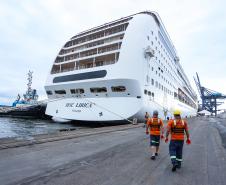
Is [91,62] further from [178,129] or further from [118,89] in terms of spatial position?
[178,129]

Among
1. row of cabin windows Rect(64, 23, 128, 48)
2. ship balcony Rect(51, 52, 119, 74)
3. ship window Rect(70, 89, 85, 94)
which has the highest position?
row of cabin windows Rect(64, 23, 128, 48)

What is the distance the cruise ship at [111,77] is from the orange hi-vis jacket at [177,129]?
14.7m

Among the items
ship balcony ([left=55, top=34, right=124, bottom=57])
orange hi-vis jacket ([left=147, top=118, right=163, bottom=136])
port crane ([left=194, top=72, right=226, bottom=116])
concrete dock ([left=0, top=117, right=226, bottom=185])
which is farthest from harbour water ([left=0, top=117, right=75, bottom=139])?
port crane ([left=194, top=72, right=226, bottom=116])

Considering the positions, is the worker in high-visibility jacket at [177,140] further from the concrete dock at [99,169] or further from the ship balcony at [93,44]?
the ship balcony at [93,44]

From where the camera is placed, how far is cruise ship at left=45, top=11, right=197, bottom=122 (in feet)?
67.0

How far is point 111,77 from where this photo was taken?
20609 mm

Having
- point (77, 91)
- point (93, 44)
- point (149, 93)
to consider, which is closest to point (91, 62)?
point (93, 44)

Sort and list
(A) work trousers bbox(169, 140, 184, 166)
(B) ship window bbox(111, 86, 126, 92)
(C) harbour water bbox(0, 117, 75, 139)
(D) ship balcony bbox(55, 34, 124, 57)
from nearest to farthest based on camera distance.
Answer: (A) work trousers bbox(169, 140, 184, 166) < (C) harbour water bbox(0, 117, 75, 139) < (B) ship window bbox(111, 86, 126, 92) < (D) ship balcony bbox(55, 34, 124, 57)

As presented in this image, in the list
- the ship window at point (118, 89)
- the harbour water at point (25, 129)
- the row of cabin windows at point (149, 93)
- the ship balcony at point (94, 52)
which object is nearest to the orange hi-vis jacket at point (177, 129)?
the harbour water at point (25, 129)

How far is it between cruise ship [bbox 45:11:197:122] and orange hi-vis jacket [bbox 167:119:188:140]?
14.7 metres

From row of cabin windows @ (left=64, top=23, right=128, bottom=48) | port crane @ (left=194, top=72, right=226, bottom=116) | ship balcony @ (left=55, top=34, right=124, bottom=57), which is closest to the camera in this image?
ship balcony @ (left=55, top=34, right=124, bottom=57)

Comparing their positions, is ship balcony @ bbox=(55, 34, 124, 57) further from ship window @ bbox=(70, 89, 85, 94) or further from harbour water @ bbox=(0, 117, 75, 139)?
harbour water @ bbox=(0, 117, 75, 139)

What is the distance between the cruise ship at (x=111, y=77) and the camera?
2042 cm

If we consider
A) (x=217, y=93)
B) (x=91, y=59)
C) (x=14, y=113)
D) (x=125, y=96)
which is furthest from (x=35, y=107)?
(x=217, y=93)
